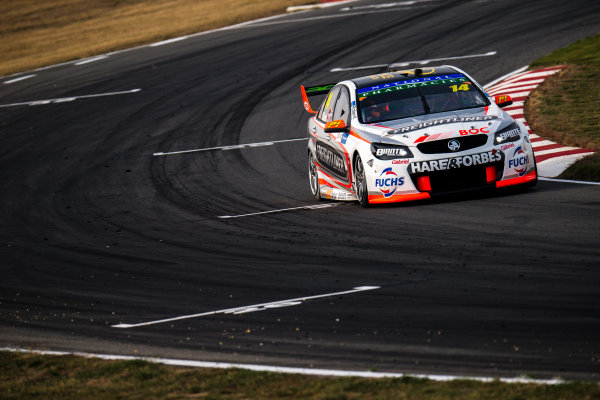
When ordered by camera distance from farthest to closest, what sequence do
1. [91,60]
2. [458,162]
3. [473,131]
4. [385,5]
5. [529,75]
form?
1. [385,5]
2. [91,60]
3. [529,75]
4. [473,131]
5. [458,162]

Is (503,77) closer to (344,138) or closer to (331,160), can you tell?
(331,160)

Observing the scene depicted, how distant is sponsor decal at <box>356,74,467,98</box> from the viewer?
12.7 metres

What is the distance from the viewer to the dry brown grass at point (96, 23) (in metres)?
33.2

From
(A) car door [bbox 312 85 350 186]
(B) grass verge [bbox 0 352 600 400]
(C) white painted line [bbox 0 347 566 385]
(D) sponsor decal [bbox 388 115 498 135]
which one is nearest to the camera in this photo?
(B) grass verge [bbox 0 352 600 400]

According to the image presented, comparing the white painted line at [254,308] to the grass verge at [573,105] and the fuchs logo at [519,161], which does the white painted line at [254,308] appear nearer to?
the fuchs logo at [519,161]

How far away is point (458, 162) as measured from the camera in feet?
37.0

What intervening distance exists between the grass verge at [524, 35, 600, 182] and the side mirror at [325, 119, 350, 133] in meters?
2.76

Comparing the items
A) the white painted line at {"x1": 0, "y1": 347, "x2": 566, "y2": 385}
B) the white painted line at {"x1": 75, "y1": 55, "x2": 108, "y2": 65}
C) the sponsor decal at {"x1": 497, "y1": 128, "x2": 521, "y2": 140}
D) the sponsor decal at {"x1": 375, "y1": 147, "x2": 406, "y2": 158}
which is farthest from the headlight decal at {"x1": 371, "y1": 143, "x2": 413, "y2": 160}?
the white painted line at {"x1": 75, "y1": 55, "x2": 108, "y2": 65}

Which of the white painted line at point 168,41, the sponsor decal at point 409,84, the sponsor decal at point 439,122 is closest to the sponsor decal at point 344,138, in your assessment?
the sponsor decal at point 409,84

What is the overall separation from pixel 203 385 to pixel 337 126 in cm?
676

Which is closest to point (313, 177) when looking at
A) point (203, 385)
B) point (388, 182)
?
point (388, 182)

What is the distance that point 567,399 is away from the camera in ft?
16.9

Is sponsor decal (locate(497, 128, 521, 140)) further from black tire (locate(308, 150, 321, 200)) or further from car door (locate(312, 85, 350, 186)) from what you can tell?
black tire (locate(308, 150, 321, 200))

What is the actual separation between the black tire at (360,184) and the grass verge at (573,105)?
2581 millimetres
